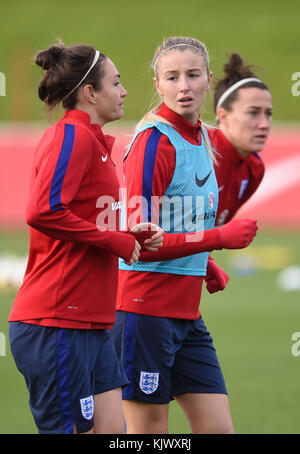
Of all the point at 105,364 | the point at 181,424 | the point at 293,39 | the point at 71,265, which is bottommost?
the point at 181,424

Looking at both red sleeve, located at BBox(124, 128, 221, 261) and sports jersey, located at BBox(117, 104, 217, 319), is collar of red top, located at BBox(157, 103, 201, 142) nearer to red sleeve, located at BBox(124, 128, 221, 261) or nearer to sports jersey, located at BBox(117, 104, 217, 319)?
sports jersey, located at BBox(117, 104, 217, 319)

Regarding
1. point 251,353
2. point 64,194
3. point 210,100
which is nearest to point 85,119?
point 64,194

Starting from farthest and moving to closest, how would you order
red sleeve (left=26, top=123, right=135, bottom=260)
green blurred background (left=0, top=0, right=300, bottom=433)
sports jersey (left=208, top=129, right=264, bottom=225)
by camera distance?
→ green blurred background (left=0, top=0, right=300, bottom=433) → sports jersey (left=208, top=129, right=264, bottom=225) → red sleeve (left=26, top=123, right=135, bottom=260)

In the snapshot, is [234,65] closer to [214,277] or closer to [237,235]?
[214,277]

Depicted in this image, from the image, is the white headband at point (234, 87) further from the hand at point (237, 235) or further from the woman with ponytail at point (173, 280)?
the hand at point (237, 235)

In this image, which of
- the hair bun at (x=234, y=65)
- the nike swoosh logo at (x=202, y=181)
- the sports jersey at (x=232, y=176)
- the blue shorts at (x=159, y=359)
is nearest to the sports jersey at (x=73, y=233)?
the blue shorts at (x=159, y=359)

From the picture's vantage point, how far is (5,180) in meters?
15.9

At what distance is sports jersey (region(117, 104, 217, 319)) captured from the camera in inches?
158

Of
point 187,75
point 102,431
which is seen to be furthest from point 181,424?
point 187,75

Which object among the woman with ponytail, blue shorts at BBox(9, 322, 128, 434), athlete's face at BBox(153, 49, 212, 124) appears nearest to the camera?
blue shorts at BBox(9, 322, 128, 434)

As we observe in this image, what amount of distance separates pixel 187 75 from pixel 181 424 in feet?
9.18

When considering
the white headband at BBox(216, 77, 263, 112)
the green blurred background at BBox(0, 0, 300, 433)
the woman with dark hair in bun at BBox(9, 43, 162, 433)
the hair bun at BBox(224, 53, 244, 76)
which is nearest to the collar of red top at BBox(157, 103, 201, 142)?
the green blurred background at BBox(0, 0, 300, 433)
